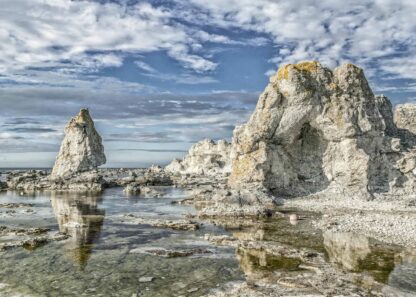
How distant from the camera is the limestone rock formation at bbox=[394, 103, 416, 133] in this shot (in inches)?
2969

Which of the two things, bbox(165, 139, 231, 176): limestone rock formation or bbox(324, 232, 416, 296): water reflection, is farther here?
bbox(165, 139, 231, 176): limestone rock formation

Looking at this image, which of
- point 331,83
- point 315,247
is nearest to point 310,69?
point 331,83

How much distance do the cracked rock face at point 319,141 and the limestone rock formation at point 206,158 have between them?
76138 mm

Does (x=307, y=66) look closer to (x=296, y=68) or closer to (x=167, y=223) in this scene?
(x=296, y=68)

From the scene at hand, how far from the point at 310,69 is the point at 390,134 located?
1564cm

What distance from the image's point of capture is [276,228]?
1270 inches

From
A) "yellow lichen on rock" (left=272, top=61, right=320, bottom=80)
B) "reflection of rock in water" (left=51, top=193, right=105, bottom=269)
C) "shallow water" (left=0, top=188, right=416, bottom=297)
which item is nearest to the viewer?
"shallow water" (left=0, top=188, right=416, bottom=297)

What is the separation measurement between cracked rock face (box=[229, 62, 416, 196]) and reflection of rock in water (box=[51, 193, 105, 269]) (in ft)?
58.7

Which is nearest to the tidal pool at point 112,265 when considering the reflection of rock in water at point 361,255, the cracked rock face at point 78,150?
the reflection of rock in water at point 361,255

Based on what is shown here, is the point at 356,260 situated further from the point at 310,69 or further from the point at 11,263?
the point at 310,69

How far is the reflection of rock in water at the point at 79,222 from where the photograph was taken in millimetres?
24656

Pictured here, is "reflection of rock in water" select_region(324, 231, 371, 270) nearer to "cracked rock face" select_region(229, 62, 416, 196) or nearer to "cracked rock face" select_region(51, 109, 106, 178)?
"cracked rock face" select_region(229, 62, 416, 196)

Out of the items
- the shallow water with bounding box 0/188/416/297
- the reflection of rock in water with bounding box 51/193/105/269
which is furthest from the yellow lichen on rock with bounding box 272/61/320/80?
the reflection of rock in water with bounding box 51/193/105/269

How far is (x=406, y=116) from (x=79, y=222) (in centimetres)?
6357
